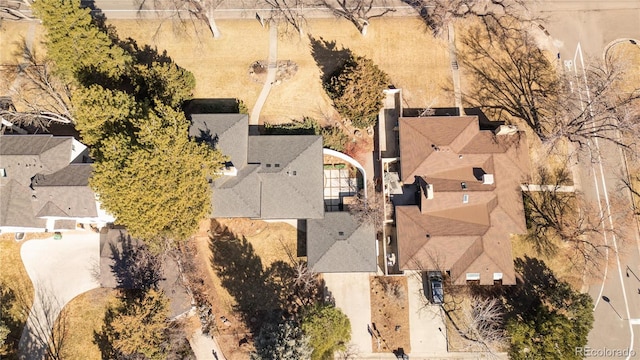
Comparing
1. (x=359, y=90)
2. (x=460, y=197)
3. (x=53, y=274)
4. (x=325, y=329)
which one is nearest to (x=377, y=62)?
(x=359, y=90)

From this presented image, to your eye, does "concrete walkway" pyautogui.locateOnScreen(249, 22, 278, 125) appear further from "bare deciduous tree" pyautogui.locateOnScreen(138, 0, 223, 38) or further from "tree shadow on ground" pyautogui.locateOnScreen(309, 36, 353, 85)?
"bare deciduous tree" pyautogui.locateOnScreen(138, 0, 223, 38)

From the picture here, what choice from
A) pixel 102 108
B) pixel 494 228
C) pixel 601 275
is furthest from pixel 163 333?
pixel 601 275

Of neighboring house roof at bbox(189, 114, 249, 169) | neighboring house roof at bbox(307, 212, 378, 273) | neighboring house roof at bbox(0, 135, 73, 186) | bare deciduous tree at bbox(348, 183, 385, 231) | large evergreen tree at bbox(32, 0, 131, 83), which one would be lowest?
neighboring house roof at bbox(307, 212, 378, 273)

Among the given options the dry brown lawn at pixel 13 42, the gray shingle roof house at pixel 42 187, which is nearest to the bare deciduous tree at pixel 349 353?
the gray shingle roof house at pixel 42 187

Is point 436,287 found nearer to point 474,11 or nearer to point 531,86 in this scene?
point 531,86

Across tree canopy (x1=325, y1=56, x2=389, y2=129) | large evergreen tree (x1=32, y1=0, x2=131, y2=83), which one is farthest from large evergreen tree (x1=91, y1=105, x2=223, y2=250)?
tree canopy (x1=325, y1=56, x2=389, y2=129)
